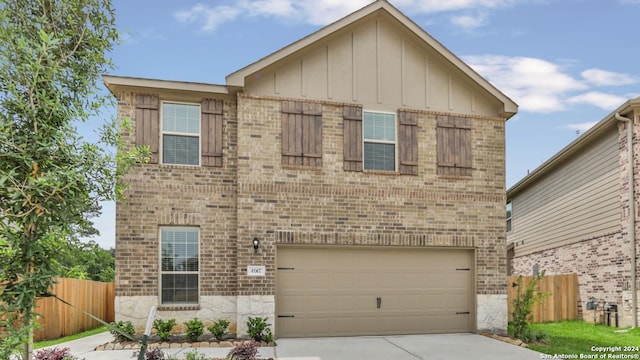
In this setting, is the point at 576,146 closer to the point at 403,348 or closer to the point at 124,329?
the point at 403,348

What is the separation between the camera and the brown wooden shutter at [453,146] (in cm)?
1276

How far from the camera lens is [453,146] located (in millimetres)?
12852

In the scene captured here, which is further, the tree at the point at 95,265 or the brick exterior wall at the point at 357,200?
the tree at the point at 95,265

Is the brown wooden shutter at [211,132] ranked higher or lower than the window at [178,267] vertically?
higher

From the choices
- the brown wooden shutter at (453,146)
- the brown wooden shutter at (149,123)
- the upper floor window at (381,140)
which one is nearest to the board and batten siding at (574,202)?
the brown wooden shutter at (453,146)

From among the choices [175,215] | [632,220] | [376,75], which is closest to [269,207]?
[175,215]

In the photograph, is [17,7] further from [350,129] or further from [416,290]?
[416,290]

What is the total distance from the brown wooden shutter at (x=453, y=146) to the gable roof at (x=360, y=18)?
1.05m

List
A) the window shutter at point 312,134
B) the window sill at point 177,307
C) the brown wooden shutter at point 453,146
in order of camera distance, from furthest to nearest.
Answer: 1. the brown wooden shutter at point 453,146
2. the window shutter at point 312,134
3. the window sill at point 177,307

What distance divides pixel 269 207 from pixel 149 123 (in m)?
3.26

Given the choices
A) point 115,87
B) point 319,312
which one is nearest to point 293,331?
point 319,312

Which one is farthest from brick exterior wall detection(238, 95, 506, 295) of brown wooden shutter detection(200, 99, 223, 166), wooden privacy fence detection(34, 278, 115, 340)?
wooden privacy fence detection(34, 278, 115, 340)

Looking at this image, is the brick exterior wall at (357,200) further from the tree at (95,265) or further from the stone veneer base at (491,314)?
the tree at (95,265)

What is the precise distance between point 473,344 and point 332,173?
475 cm
